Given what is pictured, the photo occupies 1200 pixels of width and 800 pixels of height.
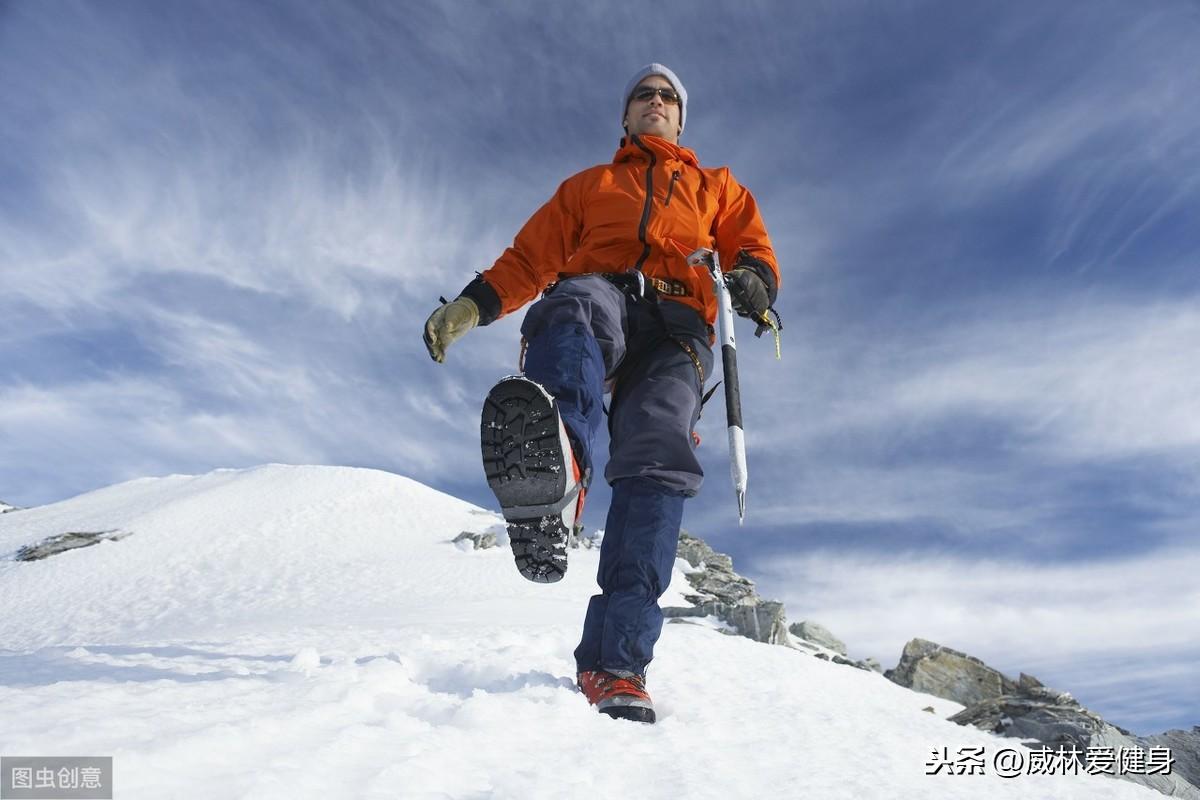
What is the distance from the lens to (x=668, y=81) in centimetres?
432

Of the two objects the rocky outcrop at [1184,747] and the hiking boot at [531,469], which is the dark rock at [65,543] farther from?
the rocky outcrop at [1184,747]

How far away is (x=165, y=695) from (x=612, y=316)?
2.02 m

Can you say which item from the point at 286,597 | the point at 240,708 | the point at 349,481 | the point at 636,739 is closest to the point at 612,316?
the point at 636,739

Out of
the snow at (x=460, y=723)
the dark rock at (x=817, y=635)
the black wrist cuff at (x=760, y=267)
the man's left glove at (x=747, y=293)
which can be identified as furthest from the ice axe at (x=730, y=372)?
the dark rock at (x=817, y=635)

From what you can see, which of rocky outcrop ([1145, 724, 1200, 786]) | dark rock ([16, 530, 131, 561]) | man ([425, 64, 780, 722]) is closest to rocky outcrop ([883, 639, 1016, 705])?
rocky outcrop ([1145, 724, 1200, 786])

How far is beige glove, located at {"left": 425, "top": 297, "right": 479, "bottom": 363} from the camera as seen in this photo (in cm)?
321

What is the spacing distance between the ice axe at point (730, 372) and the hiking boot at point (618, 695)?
0.76 metres

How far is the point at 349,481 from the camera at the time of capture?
71.0 feet

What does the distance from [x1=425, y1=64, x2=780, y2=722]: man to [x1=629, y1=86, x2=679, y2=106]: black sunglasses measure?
0.09 m

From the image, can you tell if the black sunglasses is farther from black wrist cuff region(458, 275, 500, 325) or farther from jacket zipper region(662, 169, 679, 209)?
black wrist cuff region(458, 275, 500, 325)

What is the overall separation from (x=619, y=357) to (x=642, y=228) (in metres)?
0.78

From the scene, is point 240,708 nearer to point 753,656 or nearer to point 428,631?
point 428,631

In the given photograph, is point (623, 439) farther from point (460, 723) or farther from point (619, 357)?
point (460, 723)

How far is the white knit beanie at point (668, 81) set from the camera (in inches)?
171
